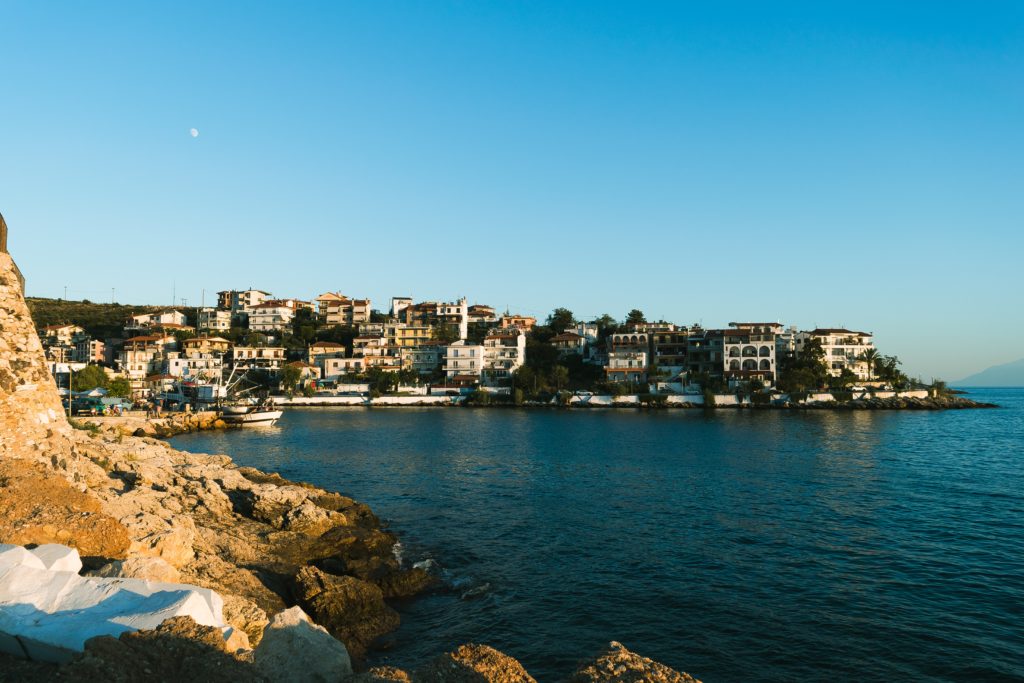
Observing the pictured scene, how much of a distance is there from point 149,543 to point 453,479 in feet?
79.9

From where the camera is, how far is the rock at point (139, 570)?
32.6ft

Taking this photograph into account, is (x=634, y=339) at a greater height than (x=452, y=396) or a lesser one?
greater

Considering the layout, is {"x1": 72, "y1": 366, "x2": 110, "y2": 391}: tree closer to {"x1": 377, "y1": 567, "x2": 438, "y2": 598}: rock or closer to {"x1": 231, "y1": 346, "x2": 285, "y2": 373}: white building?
{"x1": 231, "y1": 346, "x2": 285, "y2": 373}: white building

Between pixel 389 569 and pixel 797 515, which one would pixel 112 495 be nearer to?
pixel 389 569

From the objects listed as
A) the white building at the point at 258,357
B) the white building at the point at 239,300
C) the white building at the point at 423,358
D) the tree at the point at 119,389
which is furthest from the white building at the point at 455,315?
the tree at the point at 119,389

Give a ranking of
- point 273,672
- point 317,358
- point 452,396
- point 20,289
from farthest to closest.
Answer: point 317,358 → point 452,396 → point 20,289 → point 273,672

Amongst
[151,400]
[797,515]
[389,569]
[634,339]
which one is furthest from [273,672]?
[634,339]

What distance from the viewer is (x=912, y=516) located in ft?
89.9

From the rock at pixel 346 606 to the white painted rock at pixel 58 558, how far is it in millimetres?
7250

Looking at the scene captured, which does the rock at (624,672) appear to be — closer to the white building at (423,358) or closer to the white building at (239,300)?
the white building at (423,358)

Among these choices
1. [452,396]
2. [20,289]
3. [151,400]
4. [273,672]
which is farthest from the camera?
[452,396]

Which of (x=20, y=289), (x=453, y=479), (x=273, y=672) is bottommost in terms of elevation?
(x=453, y=479)

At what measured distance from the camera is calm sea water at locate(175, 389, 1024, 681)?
14.9 meters

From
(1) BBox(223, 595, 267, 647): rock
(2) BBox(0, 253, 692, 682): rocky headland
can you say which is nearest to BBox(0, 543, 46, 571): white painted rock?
(2) BBox(0, 253, 692, 682): rocky headland
